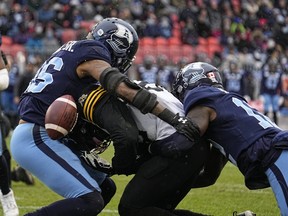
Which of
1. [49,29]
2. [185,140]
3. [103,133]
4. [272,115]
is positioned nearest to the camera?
[185,140]

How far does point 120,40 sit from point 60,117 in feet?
2.28

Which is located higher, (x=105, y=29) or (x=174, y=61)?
(x=105, y=29)

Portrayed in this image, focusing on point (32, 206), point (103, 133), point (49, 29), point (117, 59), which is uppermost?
point (117, 59)

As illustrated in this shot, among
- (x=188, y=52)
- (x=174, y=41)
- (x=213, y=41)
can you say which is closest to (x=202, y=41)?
(x=213, y=41)

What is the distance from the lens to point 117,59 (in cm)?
443

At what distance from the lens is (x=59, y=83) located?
4.18 m

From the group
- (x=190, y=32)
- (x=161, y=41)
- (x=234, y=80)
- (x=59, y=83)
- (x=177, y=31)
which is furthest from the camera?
(x=177, y=31)

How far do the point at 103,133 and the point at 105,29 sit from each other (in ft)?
2.10

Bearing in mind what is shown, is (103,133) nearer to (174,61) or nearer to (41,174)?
(41,174)

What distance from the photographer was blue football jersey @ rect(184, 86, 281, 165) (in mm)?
4078

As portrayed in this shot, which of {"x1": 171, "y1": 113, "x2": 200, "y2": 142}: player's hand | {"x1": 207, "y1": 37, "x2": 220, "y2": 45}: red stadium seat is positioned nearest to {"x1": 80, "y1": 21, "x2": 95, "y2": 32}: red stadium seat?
{"x1": 207, "y1": 37, "x2": 220, "y2": 45}: red stadium seat

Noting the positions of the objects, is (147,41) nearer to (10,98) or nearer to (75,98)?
(10,98)

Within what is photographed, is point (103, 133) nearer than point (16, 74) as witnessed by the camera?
Yes

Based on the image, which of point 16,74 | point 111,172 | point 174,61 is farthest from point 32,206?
point 174,61
